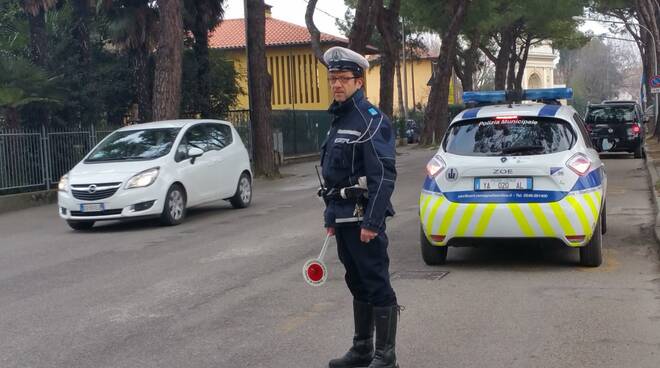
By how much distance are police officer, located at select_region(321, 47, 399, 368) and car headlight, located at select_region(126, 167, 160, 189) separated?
8.13 m

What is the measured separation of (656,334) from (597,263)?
2496 millimetres

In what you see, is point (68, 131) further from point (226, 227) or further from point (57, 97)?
point (226, 227)

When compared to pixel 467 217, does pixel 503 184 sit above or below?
above

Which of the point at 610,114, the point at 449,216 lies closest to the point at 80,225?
the point at 449,216

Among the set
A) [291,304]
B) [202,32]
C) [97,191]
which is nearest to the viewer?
[291,304]

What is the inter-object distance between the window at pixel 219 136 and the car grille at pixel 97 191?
8.05 ft

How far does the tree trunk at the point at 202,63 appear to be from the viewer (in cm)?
2795

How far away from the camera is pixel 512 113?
8664mm

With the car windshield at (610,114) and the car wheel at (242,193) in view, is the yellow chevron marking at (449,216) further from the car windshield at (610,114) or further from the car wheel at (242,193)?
the car windshield at (610,114)

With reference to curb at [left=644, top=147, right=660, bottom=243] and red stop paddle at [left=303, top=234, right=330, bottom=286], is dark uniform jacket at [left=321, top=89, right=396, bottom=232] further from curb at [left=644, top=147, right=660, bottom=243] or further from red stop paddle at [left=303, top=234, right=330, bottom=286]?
curb at [left=644, top=147, right=660, bottom=243]

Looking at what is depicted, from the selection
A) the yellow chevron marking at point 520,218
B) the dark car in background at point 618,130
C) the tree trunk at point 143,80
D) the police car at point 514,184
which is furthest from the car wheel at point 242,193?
the dark car in background at point 618,130

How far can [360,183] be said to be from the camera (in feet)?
16.7

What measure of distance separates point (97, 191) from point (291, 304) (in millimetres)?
6325

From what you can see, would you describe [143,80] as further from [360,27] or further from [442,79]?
[442,79]
